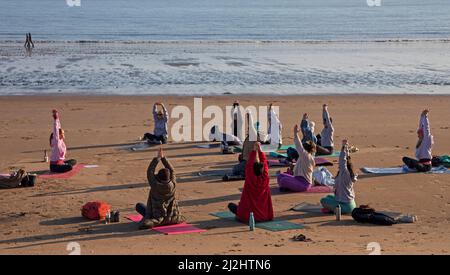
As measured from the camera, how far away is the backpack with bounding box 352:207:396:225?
1609 cm

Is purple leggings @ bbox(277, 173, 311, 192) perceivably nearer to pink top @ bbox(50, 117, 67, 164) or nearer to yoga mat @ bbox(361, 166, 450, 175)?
yoga mat @ bbox(361, 166, 450, 175)

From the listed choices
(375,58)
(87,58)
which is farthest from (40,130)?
(375,58)

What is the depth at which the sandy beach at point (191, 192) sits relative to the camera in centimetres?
1466

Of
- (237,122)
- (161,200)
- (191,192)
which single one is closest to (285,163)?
(237,122)

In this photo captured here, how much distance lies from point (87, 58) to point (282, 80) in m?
17.7

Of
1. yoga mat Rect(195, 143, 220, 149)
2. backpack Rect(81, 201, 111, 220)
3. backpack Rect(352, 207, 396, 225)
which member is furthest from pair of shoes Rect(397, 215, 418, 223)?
yoga mat Rect(195, 143, 220, 149)

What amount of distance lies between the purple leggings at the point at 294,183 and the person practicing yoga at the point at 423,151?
3.56 meters

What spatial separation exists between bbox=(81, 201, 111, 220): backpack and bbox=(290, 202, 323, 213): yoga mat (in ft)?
12.9

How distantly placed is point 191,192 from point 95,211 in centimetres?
340

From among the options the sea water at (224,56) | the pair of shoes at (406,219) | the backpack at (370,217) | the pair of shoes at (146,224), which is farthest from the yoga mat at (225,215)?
the sea water at (224,56)

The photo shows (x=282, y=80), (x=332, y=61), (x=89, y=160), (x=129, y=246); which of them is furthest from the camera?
(x=332, y=61)

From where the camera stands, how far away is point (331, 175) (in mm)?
20266

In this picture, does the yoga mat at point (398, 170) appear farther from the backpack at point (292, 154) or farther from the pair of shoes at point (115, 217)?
the pair of shoes at point (115, 217)
